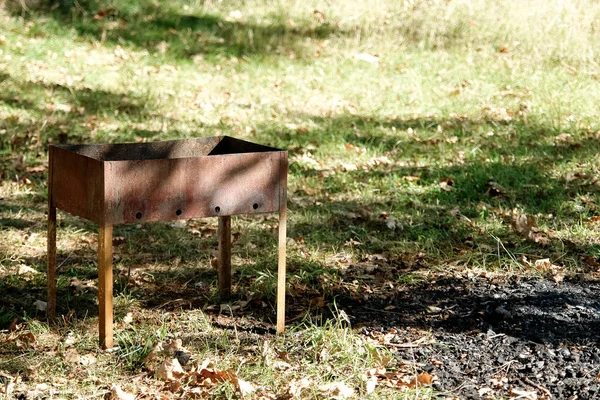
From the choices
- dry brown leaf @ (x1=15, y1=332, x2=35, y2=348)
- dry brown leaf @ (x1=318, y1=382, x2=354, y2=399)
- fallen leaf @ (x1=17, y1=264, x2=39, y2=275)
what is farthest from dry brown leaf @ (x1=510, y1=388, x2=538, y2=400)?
fallen leaf @ (x1=17, y1=264, x2=39, y2=275)

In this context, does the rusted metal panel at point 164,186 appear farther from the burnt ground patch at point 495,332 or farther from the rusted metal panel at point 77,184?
the burnt ground patch at point 495,332

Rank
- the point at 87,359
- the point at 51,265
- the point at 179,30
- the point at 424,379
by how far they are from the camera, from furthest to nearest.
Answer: the point at 179,30 < the point at 51,265 < the point at 87,359 < the point at 424,379

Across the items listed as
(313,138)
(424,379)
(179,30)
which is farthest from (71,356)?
(179,30)

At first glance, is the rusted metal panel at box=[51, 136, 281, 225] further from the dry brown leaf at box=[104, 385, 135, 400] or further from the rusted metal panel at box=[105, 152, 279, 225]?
the dry brown leaf at box=[104, 385, 135, 400]

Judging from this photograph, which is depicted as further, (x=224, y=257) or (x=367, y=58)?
(x=367, y=58)

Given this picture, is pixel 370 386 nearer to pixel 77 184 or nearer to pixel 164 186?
pixel 164 186

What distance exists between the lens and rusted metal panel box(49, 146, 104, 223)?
163 inches

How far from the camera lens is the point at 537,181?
23.6 feet

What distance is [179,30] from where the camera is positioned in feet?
36.3

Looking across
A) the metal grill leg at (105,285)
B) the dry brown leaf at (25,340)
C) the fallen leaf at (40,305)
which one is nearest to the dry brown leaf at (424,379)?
the metal grill leg at (105,285)

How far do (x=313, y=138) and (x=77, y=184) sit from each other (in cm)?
416

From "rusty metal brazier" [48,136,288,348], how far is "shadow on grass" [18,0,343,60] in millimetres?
6062

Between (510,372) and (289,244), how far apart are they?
2.16 m

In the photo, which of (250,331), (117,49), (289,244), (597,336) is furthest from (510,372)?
(117,49)
